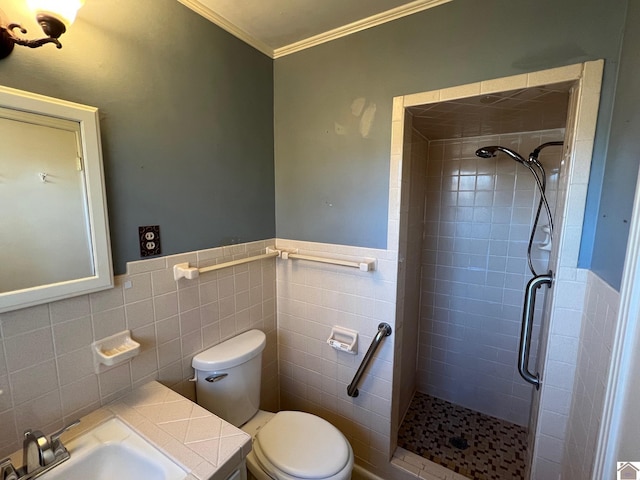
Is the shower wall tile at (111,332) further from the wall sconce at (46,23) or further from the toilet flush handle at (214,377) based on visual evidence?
the wall sconce at (46,23)

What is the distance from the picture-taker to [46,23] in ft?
2.60

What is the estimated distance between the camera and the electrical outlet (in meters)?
1.21

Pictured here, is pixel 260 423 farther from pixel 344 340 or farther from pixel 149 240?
pixel 149 240

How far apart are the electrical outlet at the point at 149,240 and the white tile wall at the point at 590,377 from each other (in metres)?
1.62

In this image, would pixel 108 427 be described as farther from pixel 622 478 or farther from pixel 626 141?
pixel 626 141

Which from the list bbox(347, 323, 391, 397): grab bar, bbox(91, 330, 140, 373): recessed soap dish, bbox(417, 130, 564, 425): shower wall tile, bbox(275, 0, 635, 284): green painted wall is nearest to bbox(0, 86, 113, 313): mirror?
bbox(91, 330, 140, 373): recessed soap dish

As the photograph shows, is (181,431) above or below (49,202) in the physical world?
below

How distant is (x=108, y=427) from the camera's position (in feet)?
3.41

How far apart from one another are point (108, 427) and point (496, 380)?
8.05 ft

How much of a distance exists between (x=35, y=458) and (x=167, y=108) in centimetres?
130

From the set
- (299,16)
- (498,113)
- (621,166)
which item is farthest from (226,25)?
(621,166)

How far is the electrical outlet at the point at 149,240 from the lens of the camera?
3.96 ft

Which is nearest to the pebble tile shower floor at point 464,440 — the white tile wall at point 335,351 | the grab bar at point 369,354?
the white tile wall at point 335,351

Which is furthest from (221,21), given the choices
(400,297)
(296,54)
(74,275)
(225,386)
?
(225,386)
